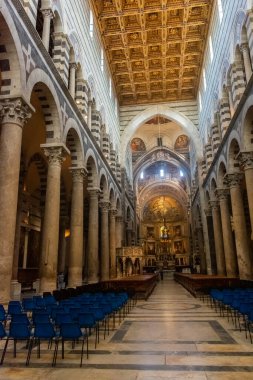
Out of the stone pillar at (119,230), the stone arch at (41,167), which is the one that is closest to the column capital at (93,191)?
the stone arch at (41,167)

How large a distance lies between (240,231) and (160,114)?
1929 cm

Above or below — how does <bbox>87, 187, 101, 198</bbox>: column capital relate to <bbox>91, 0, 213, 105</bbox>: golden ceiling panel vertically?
below

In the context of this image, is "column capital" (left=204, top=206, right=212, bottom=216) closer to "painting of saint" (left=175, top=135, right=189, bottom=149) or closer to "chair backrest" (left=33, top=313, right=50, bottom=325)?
"painting of saint" (left=175, top=135, right=189, bottom=149)

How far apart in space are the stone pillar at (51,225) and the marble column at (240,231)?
1016 cm

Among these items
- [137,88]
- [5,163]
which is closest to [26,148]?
[5,163]

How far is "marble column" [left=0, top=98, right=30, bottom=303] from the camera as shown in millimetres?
8156

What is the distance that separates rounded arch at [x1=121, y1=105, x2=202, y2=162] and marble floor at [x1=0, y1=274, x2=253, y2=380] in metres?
26.0

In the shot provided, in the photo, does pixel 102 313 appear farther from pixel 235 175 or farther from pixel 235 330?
pixel 235 175

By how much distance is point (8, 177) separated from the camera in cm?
869

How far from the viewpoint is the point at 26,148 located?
17.0 m

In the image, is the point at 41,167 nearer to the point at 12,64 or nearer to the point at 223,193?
the point at 12,64

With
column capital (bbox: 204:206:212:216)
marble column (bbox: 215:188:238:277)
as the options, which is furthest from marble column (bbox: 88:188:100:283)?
column capital (bbox: 204:206:212:216)

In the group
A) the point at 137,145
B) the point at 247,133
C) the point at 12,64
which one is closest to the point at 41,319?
→ the point at 12,64

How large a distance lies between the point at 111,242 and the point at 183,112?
1629 cm
